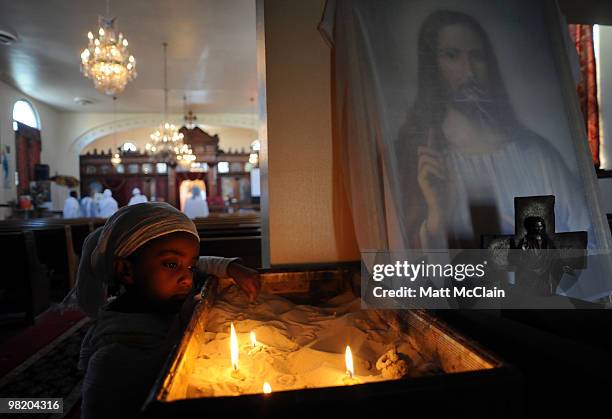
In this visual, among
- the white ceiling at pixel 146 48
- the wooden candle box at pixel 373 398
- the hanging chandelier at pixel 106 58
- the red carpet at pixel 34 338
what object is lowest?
the red carpet at pixel 34 338

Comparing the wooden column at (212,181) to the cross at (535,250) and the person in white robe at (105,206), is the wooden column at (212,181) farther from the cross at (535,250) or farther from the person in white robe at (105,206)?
the cross at (535,250)

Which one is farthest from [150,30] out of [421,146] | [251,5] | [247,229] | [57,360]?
[421,146]

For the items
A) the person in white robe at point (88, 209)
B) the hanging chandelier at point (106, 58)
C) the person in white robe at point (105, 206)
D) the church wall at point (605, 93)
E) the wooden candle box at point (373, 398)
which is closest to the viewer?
the wooden candle box at point (373, 398)

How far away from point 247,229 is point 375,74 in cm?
255

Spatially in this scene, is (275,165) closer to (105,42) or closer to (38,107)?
(105,42)

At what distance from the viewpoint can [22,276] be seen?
3.47m

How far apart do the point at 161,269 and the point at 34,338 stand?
271 cm

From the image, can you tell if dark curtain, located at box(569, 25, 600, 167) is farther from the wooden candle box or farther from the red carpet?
the red carpet

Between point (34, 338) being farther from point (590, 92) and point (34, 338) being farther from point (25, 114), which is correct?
point (25, 114)

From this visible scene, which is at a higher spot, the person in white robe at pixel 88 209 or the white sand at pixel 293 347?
the person in white robe at pixel 88 209

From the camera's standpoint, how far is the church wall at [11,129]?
926cm
